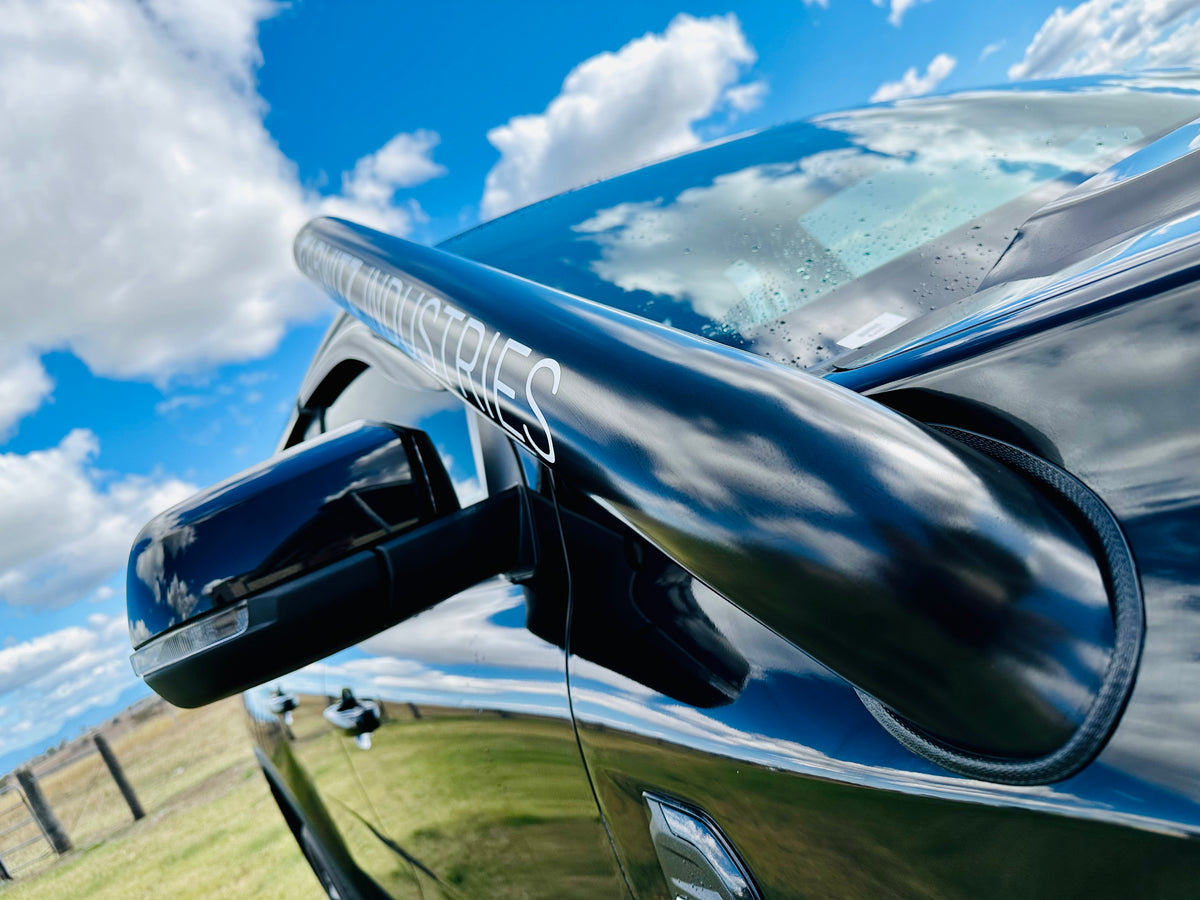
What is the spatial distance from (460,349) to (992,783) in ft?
1.86

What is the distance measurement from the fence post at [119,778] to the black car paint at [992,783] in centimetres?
1033

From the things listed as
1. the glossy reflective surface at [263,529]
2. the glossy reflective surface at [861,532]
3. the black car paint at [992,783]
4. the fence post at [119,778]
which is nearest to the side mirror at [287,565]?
the glossy reflective surface at [263,529]

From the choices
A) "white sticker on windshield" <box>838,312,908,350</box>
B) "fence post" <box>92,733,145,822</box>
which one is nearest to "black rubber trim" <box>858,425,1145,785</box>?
"white sticker on windshield" <box>838,312,908,350</box>

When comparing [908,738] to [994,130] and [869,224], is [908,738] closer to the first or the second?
[869,224]

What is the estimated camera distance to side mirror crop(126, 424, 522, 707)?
2.81 feet

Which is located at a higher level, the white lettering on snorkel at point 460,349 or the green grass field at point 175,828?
the green grass field at point 175,828

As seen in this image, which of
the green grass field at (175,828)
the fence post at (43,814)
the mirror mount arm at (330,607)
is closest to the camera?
the mirror mount arm at (330,607)

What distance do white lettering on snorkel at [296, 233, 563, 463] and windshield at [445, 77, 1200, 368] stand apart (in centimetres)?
34

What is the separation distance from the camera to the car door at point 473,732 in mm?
961

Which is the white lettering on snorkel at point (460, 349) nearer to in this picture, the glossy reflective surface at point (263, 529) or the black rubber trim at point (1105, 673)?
the glossy reflective surface at point (263, 529)

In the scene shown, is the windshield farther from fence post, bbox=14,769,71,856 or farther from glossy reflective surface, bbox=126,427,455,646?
fence post, bbox=14,769,71,856

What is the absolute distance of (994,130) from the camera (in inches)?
59.8

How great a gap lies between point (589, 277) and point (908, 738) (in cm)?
94

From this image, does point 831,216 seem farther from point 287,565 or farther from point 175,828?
point 175,828
